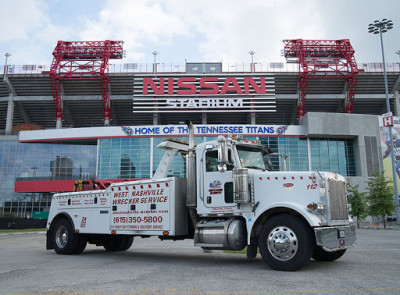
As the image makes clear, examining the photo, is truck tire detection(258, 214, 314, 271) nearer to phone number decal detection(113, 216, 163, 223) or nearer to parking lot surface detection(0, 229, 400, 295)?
parking lot surface detection(0, 229, 400, 295)

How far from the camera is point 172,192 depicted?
9719 millimetres

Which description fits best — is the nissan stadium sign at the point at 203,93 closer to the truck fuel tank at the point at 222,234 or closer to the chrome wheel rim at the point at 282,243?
the truck fuel tank at the point at 222,234

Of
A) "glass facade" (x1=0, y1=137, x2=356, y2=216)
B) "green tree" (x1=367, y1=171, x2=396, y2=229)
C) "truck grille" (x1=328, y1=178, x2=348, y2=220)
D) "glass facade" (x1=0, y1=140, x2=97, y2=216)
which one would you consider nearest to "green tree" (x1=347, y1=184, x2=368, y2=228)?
"green tree" (x1=367, y1=171, x2=396, y2=229)

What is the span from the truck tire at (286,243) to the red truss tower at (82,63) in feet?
157

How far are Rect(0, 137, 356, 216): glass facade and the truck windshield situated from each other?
122 feet

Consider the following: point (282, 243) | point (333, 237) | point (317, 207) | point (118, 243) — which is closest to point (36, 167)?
point (118, 243)

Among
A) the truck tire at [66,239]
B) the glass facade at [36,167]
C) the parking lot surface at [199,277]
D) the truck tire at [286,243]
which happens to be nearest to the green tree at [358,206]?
the parking lot surface at [199,277]

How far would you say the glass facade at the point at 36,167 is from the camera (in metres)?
A: 53.6

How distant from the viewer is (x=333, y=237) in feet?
25.4

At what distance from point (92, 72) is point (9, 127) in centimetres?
1584

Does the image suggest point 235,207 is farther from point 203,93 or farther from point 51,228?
point 203,93

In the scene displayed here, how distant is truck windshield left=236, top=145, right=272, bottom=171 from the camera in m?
9.25

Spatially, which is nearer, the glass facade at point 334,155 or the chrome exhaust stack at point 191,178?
the chrome exhaust stack at point 191,178

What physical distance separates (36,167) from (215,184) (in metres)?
50.7
